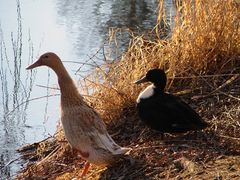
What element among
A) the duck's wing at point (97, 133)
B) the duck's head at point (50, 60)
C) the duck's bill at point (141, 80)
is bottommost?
the duck's wing at point (97, 133)

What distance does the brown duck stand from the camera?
4.58 metres

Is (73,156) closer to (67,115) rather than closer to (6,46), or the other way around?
(67,115)

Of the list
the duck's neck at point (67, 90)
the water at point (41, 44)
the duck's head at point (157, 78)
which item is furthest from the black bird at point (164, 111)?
the water at point (41, 44)

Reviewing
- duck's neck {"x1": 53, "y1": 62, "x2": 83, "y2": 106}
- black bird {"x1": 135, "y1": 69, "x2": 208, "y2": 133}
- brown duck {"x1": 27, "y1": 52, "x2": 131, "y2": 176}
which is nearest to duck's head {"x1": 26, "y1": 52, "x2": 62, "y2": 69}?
duck's neck {"x1": 53, "y1": 62, "x2": 83, "y2": 106}

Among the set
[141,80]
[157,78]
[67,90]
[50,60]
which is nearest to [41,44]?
[141,80]

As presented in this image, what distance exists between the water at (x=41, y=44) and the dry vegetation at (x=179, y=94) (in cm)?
67

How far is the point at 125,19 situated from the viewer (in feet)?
40.9

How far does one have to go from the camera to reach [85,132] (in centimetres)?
464

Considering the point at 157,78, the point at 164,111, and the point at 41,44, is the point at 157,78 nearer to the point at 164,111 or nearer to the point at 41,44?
the point at 164,111

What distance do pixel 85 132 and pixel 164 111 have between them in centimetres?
79

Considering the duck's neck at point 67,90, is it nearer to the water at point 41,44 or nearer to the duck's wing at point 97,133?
the duck's wing at point 97,133

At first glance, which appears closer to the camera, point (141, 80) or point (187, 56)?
point (141, 80)

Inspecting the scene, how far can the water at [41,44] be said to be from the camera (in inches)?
292

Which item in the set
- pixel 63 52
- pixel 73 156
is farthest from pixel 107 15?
pixel 73 156
